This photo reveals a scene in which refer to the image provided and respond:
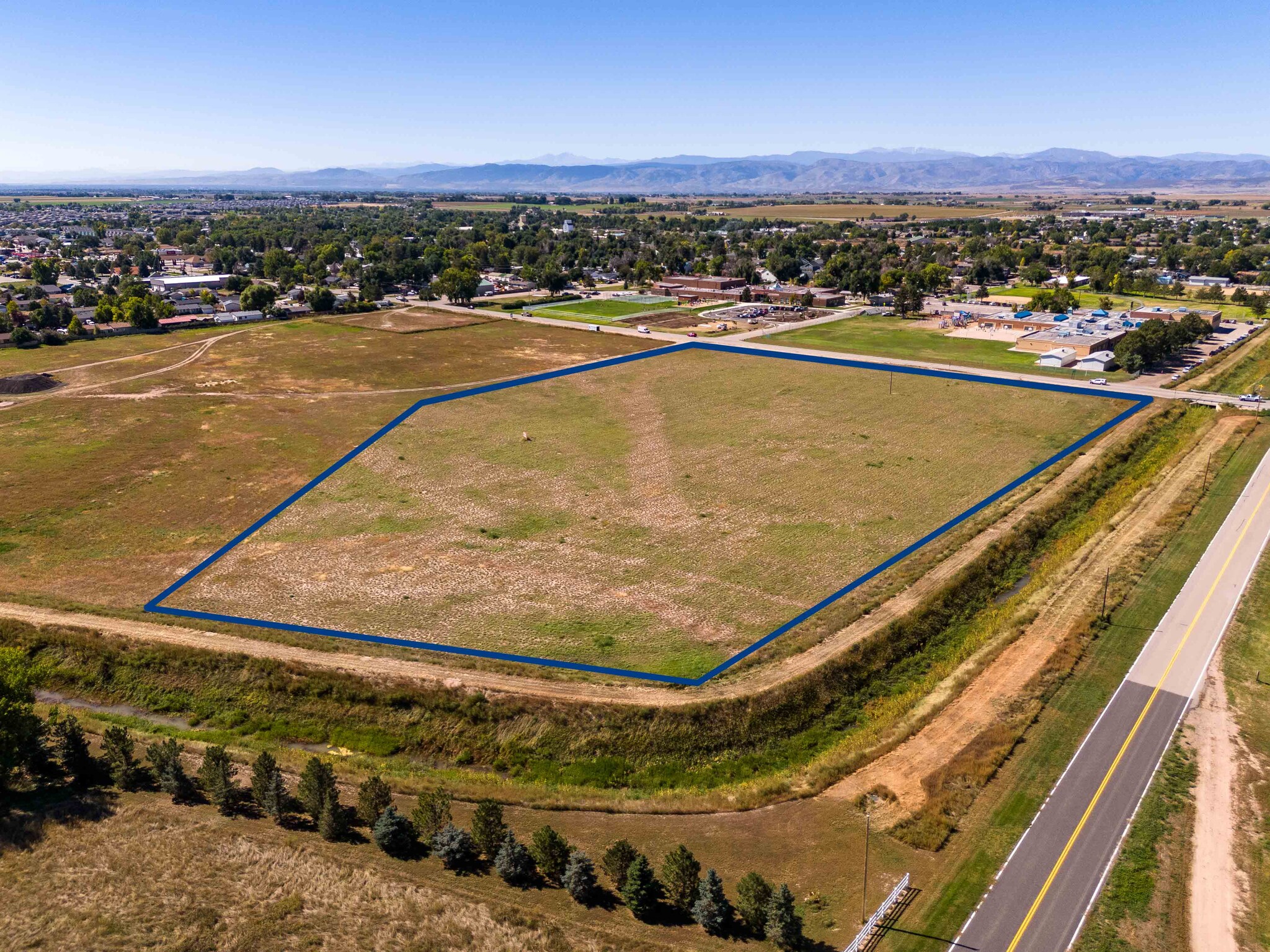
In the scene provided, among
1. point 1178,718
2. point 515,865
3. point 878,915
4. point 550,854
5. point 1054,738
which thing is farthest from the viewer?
point 1178,718

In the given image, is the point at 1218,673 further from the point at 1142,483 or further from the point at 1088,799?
the point at 1142,483

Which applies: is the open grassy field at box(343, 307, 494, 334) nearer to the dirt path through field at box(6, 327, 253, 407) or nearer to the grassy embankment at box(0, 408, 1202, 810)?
the dirt path through field at box(6, 327, 253, 407)

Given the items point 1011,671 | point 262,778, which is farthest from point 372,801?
point 1011,671

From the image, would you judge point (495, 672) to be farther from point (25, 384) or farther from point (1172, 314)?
point (1172, 314)

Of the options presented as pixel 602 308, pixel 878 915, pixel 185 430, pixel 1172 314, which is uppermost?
pixel 1172 314

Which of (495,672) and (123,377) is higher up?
(123,377)

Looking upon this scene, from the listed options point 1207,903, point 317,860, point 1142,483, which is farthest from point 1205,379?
point 317,860

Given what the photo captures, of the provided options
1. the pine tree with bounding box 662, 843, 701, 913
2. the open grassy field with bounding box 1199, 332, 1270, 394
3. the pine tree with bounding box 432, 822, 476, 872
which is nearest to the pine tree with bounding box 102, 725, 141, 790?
the pine tree with bounding box 432, 822, 476, 872
